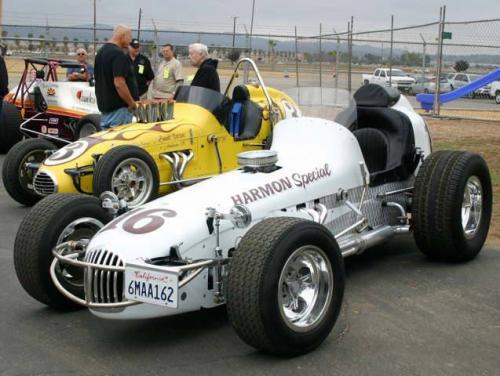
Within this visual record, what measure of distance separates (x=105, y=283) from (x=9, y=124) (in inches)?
361

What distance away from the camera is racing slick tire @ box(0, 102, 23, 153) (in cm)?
1254

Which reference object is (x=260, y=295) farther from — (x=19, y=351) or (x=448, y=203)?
(x=448, y=203)

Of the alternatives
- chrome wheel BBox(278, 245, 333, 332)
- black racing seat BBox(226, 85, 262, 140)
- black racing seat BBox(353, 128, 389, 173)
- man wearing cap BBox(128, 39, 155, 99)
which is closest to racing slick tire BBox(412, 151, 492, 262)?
black racing seat BBox(353, 128, 389, 173)

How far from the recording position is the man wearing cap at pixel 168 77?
1292 cm

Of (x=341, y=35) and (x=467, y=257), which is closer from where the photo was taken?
(x=467, y=257)

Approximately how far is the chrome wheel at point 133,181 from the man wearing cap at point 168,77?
17.9 feet

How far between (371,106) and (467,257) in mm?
1678

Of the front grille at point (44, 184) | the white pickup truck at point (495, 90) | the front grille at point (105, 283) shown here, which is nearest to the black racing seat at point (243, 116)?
the front grille at point (44, 184)

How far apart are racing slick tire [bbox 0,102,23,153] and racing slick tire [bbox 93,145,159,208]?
5.80m

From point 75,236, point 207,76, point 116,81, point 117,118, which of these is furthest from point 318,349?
point 117,118

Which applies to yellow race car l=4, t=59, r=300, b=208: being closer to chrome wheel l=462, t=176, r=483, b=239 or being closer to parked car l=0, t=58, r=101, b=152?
chrome wheel l=462, t=176, r=483, b=239

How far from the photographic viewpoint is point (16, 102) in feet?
43.0

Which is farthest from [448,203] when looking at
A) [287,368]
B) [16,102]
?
[16,102]

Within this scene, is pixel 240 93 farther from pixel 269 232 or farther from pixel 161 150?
pixel 269 232
